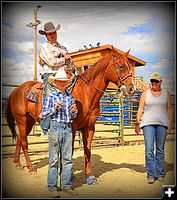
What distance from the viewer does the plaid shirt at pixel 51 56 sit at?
388 centimetres

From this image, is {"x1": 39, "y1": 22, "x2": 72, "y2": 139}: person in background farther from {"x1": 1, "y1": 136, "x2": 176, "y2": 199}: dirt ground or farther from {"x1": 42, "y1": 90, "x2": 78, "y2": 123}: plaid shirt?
{"x1": 1, "y1": 136, "x2": 176, "y2": 199}: dirt ground

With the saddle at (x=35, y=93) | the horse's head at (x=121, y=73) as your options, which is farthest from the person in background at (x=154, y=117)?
the saddle at (x=35, y=93)

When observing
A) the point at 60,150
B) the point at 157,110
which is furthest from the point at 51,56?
the point at 157,110

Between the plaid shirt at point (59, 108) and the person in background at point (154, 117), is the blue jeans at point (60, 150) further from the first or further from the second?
the person in background at point (154, 117)

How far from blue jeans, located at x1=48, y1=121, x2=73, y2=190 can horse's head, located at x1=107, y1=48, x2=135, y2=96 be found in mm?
1337

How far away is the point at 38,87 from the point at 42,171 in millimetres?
1815

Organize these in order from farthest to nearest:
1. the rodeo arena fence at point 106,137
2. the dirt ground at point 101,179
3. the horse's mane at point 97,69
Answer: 1. the rodeo arena fence at point 106,137
2. the horse's mane at point 97,69
3. the dirt ground at point 101,179

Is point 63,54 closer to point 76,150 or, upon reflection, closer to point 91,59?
point 76,150

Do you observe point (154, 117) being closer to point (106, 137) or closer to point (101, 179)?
point (101, 179)

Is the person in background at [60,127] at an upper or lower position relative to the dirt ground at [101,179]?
upper

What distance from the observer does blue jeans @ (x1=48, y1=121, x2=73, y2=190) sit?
3162 mm

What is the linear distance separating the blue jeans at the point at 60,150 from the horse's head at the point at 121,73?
4.39 feet

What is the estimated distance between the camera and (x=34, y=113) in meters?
4.51

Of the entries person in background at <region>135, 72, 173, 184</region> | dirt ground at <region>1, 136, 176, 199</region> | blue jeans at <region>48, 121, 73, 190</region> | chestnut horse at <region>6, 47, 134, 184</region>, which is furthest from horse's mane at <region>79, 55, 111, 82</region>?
dirt ground at <region>1, 136, 176, 199</region>
